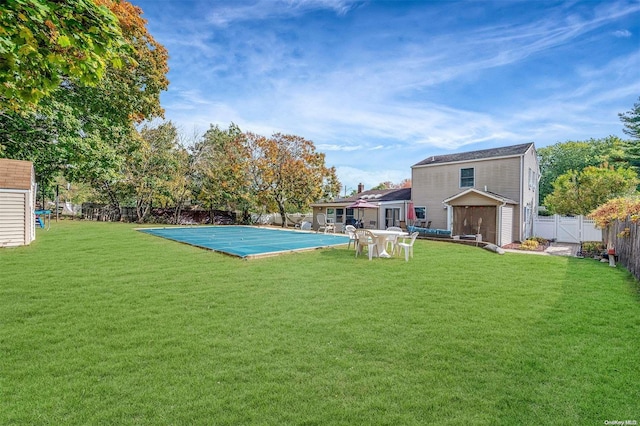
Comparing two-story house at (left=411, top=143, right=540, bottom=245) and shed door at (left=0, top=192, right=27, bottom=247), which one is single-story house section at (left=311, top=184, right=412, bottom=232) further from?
shed door at (left=0, top=192, right=27, bottom=247)

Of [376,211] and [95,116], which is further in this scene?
[376,211]

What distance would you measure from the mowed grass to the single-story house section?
16258mm

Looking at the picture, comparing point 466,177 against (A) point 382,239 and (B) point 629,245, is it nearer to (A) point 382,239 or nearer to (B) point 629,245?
(B) point 629,245

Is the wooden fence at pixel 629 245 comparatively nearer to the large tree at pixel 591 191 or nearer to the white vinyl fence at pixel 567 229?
the white vinyl fence at pixel 567 229

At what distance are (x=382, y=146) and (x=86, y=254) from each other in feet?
109

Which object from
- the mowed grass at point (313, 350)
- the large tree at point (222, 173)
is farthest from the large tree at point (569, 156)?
the mowed grass at point (313, 350)

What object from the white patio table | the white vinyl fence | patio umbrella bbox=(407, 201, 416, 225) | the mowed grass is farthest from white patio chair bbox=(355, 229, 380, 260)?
the white vinyl fence

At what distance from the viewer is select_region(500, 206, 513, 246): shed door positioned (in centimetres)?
1762

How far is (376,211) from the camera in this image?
24.5 m

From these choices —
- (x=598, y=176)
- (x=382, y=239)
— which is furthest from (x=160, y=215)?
(x=598, y=176)

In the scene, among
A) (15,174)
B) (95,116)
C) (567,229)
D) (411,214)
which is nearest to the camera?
(15,174)

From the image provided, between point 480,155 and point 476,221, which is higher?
point 480,155

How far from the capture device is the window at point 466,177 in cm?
2078

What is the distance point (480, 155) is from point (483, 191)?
2.64 metres
